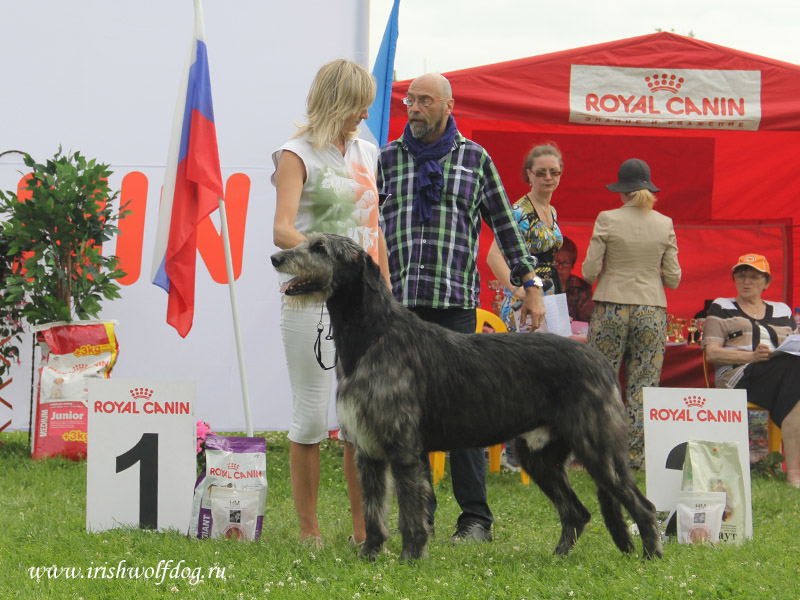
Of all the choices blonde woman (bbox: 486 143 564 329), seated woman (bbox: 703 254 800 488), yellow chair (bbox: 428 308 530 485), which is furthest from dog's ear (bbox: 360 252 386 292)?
seated woman (bbox: 703 254 800 488)

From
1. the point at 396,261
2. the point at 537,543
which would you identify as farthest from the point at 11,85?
the point at 537,543

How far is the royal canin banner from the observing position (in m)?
6.96

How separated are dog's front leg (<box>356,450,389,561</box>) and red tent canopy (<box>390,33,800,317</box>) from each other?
4.00 m

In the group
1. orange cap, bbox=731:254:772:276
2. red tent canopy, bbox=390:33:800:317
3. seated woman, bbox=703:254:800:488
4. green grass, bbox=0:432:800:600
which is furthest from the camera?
red tent canopy, bbox=390:33:800:317

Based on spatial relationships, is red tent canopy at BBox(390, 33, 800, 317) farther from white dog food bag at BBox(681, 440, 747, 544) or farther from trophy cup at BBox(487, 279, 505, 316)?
white dog food bag at BBox(681, 440, 747, 544)

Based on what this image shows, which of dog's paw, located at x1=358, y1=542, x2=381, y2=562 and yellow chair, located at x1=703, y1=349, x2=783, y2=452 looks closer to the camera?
dog's paw, located at x1=358, y1=542, x2=381, y2=562

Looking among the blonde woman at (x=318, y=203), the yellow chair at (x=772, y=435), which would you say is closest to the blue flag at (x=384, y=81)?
the blonde woman at (x=318, y=203)

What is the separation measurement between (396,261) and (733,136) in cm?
532

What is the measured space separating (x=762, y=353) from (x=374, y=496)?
4044 mm

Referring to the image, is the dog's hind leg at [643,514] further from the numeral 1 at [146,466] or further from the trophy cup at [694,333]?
the trophy cup at [694,333]

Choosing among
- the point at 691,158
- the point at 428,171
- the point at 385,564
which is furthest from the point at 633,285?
the point at 385,564

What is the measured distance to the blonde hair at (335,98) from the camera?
3.81 m

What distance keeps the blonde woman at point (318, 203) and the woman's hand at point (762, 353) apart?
148 inches

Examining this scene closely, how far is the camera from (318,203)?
386 centimetres
